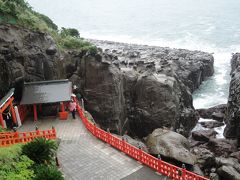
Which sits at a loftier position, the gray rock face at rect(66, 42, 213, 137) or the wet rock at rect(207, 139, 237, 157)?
the gray rock face at rect(66, 42, 213, 137)

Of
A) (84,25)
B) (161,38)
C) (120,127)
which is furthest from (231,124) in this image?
(84,25)

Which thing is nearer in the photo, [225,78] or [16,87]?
[16,87]

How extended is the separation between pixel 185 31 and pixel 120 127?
109m

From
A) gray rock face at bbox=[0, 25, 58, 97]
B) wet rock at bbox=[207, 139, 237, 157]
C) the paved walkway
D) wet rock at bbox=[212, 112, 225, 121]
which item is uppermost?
gray rock face at bbox=[0, 25, 58, 97]

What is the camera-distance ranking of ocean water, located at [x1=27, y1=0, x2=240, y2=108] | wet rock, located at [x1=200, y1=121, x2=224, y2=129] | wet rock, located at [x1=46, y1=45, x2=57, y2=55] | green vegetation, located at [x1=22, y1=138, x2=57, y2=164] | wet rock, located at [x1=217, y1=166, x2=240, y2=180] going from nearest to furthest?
green vegetation, located at [x1=22, y1=138, x2=57, y2=164] → wet rock, located at [x1=217, y1=166, x2=240, y2=180] → wet rock, located at [x1=46, y1=45, x2=57, y2=55] → wet rock, located at [x1=200, y1=121, x2=224, y2=129] → ocean water, located at [x1=27, y1=0, x2=240, y2=108]

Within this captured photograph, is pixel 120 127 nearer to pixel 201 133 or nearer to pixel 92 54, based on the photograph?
pixel 92 54

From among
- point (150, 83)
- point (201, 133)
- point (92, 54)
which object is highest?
point (92, 54)

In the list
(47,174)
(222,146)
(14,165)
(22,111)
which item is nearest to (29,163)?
(14,165)

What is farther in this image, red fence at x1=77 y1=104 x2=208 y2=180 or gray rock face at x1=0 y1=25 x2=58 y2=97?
gray rock face at x1=0 y1=25 x2=58 y2=97

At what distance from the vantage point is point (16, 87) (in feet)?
117

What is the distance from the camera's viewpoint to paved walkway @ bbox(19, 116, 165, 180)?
23.8 metres

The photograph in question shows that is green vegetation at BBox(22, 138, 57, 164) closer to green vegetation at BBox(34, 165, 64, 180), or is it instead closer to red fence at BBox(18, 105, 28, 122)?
green vegetation at BBox(34, 165, 64, 180)

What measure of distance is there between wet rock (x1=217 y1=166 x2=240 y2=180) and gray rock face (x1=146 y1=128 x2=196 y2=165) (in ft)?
11.4


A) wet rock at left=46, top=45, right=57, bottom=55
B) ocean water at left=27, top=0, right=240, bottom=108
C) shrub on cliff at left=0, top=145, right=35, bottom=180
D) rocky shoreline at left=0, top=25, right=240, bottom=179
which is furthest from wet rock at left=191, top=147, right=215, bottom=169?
ocean water at left=27, top=0, right=240, bottom=108
